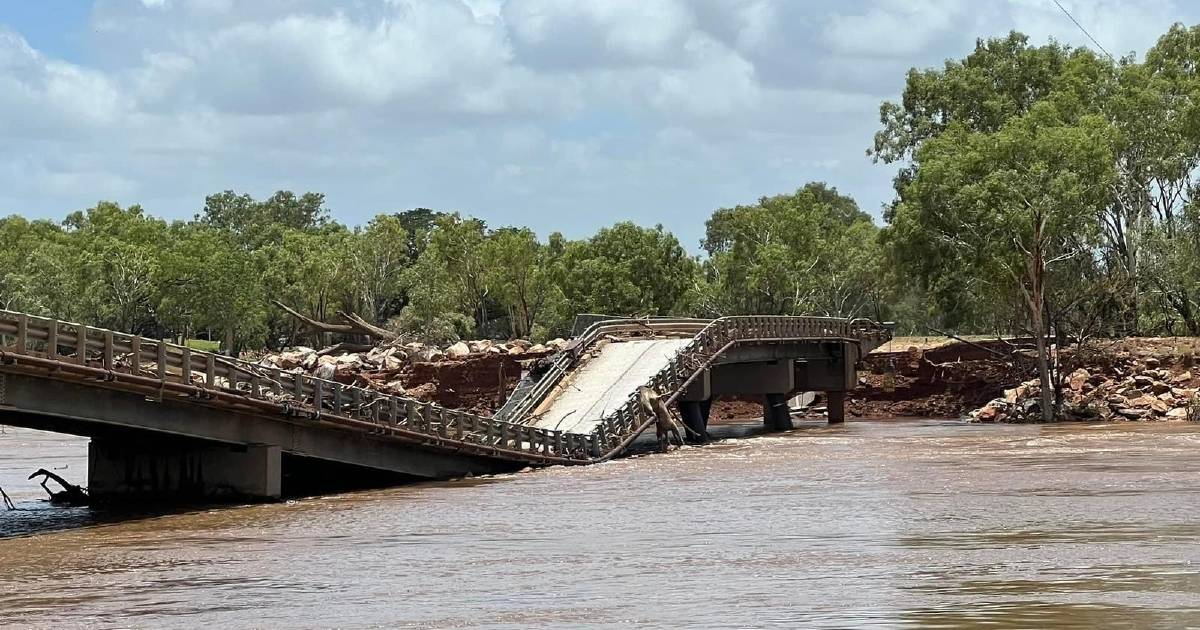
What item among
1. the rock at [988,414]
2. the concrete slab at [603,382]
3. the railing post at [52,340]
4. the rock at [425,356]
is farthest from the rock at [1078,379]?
the railing post at [52,340]

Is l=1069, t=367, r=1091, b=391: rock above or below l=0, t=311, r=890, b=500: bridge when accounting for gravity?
above

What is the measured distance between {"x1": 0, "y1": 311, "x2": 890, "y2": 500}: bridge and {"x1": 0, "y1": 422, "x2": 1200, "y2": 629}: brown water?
1.41m

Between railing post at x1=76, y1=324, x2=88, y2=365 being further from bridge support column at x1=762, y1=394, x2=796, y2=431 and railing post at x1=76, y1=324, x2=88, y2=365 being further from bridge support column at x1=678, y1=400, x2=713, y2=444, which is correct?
bridge support column at x1=762, y1=394, x2=796, y2=431

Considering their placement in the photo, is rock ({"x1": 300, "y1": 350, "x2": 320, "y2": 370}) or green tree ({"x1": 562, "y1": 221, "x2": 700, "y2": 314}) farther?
green tree ({"x1": 562, "y1": 221, "x2": 700, "y2": 314})

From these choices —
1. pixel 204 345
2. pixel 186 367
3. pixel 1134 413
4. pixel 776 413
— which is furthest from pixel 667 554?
pixel 204 345

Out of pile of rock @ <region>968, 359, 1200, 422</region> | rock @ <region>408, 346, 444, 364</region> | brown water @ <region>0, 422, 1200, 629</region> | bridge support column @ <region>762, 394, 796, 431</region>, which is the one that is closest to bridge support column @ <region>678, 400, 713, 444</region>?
bridge support column @ <region>762, 394, 796, 431</region>

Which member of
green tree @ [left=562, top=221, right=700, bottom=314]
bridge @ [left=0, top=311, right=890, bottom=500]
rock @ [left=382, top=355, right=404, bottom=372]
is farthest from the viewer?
green tree @ [left=562, top=221, right=700, bottom=314]

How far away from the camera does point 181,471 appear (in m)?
38.0

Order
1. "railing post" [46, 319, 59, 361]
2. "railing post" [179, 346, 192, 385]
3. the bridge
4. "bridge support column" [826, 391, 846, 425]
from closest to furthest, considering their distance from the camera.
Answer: "railing post" [46, 319, 59, 361]
the bridge
"railing post" [179, 346, 192, 385]
"bridge support column" [826, 391, 846, 425]

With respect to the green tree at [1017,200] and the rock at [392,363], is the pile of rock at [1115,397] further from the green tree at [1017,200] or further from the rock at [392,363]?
the rock at [392,363]

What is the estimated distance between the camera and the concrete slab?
4952 cm

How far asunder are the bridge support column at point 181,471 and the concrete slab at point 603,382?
12373 mm

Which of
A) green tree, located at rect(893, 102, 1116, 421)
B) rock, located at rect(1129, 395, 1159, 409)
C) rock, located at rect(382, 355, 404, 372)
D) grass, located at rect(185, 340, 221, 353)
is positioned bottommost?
rock, located at rect(1129, 395, 1159, 409)

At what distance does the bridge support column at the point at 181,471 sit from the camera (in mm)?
37031
